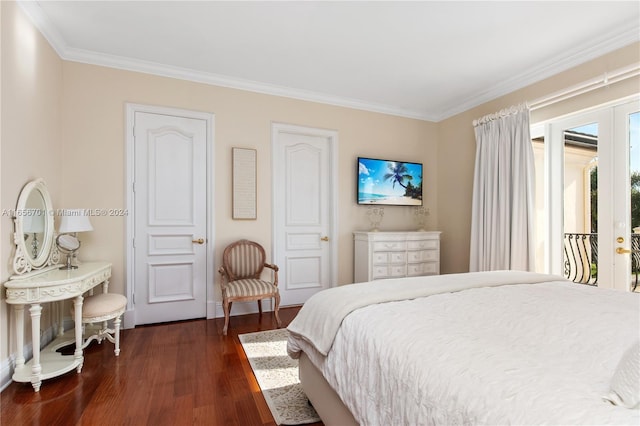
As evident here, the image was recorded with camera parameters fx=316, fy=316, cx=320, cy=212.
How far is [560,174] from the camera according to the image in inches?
136

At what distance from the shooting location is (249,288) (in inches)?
126

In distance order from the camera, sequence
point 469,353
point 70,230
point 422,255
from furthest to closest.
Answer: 1. point 422,255
2. point 70,230
3. point 469,353

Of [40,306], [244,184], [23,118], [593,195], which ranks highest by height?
[23,118]

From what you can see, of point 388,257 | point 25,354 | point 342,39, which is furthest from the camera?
→ point 388,257

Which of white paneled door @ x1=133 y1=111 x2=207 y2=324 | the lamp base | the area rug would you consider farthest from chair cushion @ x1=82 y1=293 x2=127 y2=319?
the area rug

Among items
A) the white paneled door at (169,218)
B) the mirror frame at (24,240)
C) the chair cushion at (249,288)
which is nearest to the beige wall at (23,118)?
the mirror frame at (24,240)

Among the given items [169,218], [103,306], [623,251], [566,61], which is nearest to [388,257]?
[623,251]

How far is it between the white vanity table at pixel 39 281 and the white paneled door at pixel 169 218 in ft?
1.93

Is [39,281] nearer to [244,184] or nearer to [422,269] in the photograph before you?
[244,184]

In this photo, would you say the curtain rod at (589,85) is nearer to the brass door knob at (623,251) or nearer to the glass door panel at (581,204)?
the glass door panel at (581,204)

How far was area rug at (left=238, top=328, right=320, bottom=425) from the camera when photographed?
1.80 metres

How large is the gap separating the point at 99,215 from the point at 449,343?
3.40 m

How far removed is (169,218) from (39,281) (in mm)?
1394

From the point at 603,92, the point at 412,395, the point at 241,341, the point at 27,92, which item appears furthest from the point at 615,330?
the point at 27,92
